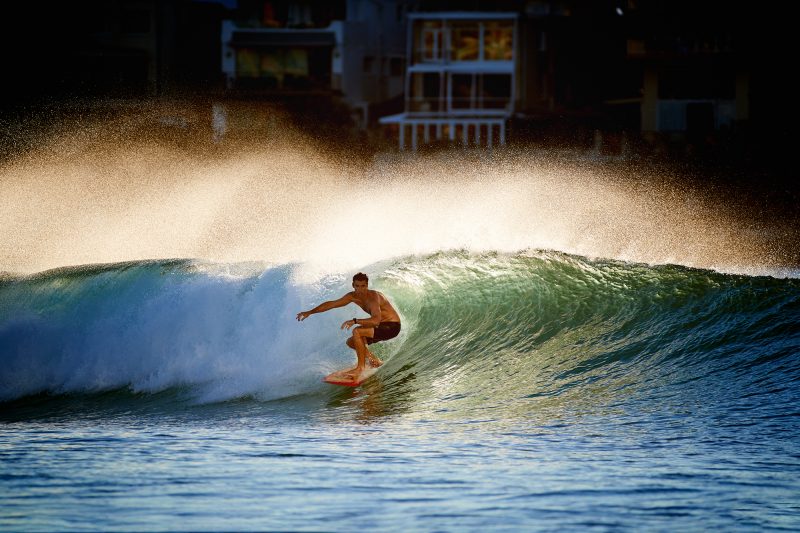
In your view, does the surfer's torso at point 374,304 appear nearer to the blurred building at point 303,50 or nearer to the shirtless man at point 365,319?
the shirtless man at point 365,319

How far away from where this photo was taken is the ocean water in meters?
7.82

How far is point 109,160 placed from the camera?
40906mm

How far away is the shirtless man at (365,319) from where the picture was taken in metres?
11.9

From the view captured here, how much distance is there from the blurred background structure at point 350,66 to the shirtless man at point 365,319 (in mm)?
34001

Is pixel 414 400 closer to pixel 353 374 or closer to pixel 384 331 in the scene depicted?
pixel 353 374

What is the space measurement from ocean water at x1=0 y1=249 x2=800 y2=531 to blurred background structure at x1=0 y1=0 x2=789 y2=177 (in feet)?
102

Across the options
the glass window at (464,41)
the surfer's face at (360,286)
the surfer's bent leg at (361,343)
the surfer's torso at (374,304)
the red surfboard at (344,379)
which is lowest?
the red surfboard at (344,379)

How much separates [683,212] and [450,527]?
30.9 metres

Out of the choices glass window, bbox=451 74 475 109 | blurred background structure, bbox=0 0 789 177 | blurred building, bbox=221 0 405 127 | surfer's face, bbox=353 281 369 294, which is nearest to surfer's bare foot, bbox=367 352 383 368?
surfer's face, bbox=353 281 369 294

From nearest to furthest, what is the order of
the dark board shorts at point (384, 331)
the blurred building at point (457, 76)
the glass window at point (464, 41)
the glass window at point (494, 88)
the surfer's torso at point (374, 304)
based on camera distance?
the surfer's torso at point (374, 304) → the dark board shorts at point (384, 331) → the blurred building at point (457, 76) → the glass window at point (494, 88) → the glass window at point (464, 41)

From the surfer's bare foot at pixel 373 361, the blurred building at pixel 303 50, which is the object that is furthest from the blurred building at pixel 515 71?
the surfer's bare foot at pixel 373 361

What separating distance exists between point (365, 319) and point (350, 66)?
45647 millimetres

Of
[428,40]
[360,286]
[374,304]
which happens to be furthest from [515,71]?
[360,286]

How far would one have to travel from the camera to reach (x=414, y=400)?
39.0ft
